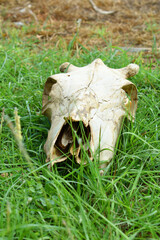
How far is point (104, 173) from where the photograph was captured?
85.9 inches

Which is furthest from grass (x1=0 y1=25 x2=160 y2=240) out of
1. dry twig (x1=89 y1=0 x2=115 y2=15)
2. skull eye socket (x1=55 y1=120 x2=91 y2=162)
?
dry twig (x1=89 y1=0 x2=115 y2=15)

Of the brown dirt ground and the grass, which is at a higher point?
the brown dirt ground

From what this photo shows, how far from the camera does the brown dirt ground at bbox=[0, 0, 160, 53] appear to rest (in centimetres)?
519

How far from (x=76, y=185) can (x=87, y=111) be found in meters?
0.54

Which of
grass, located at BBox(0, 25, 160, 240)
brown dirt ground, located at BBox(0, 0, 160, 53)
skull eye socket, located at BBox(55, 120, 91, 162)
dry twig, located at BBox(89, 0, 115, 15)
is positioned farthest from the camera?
dry twig, located at BBox(89, 0, 115, 15)

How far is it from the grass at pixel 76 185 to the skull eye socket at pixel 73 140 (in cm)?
11

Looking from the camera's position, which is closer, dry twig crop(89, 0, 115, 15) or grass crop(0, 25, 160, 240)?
grass crop(0, 25, 160, 240)

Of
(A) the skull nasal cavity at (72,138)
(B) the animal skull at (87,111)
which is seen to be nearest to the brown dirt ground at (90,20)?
(B) the animal skull at (87,111)

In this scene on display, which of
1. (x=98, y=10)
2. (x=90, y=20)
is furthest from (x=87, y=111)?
(x=98, y=10)

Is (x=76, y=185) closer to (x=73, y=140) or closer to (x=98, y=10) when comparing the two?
(x=73, y=140)

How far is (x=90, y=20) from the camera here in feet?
20.1

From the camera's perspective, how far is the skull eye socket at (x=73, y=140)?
212 centimetres

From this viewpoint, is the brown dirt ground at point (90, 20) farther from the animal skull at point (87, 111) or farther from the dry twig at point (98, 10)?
the animal skull at point (87, 111)

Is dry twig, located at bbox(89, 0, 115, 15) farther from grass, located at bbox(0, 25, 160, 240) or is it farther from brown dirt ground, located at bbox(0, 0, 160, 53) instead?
grass, located at bbox(0, 25, 160, 240)
